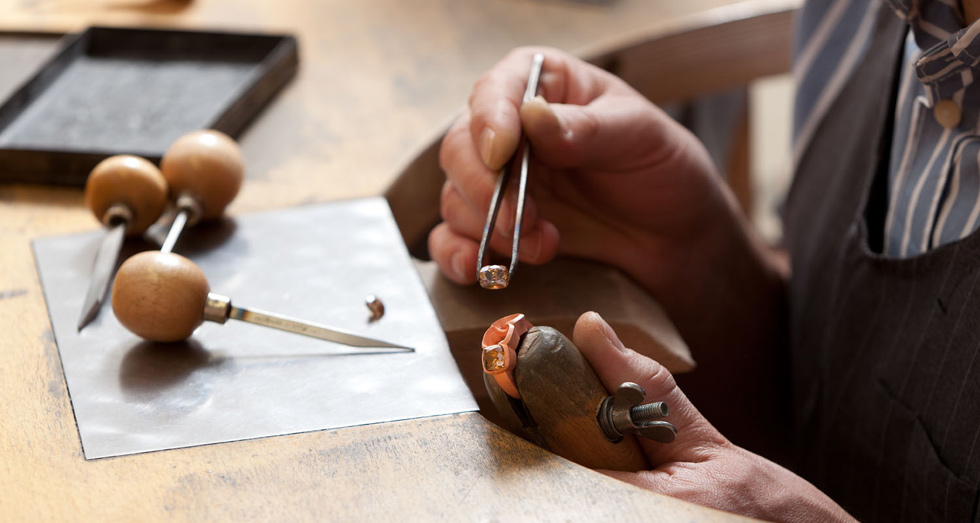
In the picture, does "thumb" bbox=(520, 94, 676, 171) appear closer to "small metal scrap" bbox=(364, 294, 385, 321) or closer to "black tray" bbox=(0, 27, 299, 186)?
"small metal scrap" bbox=(364, 294, 385, 321)

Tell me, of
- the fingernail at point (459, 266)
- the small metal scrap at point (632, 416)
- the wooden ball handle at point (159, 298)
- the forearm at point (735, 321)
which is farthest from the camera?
the forearm at point (735, 321)

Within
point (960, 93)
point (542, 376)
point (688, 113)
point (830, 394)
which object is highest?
point (960, 93)

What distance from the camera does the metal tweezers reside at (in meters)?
0.54

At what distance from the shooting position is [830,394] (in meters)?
0.83

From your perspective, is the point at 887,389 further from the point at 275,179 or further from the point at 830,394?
the point at 275,179

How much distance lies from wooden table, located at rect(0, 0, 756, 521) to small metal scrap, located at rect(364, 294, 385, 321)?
0.12 meters

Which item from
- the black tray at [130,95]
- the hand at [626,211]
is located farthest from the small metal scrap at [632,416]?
the black tray at [130,95]

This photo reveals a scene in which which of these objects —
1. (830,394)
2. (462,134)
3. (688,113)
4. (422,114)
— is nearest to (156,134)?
(422,114)

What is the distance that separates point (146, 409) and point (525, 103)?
336 mm

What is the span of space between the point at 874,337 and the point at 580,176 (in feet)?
0.97

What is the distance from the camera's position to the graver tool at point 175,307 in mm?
573

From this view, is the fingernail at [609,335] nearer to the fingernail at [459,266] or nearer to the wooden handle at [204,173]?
the fingernail at [459,266]

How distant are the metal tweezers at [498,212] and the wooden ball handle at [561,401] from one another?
0.05 metres

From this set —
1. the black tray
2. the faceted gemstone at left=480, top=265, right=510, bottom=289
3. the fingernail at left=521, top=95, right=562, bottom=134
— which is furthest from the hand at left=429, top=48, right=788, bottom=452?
the black tray
